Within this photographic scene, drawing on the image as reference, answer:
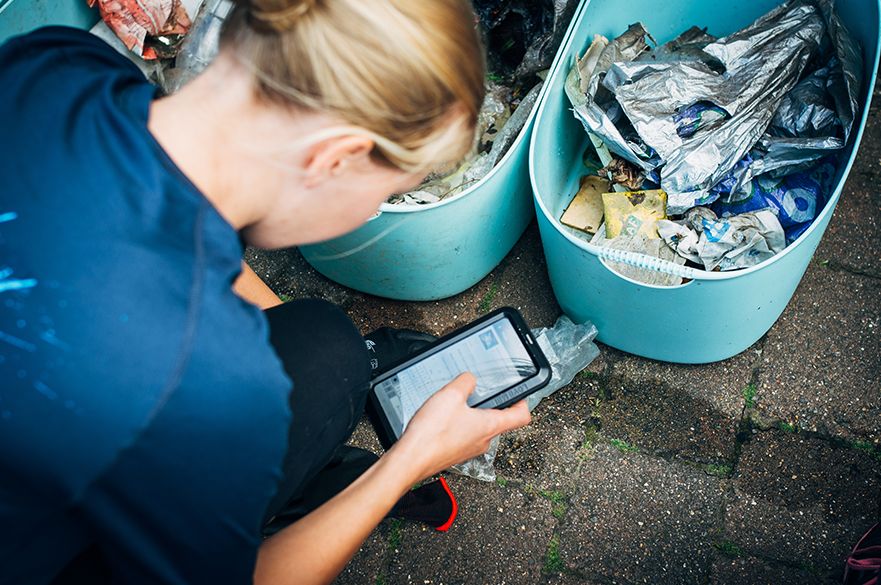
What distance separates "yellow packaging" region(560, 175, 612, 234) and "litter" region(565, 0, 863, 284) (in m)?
0.06

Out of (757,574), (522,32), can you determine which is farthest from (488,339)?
(522,32)

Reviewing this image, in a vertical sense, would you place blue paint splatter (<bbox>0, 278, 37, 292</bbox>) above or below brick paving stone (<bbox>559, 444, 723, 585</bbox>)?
above

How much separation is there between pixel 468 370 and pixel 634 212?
52cm

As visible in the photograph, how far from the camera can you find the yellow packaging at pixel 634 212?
57.6 inches

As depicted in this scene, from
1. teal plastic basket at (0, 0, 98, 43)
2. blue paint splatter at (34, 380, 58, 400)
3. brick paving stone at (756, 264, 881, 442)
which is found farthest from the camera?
brick paving stone at (756, 264, 881, 442)

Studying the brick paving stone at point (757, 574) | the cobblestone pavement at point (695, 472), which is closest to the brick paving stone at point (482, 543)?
the cobblestone pavement at point (695, 472)

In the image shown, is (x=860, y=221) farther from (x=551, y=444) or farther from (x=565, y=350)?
(x=551, y=444)

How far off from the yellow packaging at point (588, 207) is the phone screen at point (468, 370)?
1.36ft

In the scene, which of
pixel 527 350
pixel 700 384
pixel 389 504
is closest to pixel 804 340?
pixel 700 384

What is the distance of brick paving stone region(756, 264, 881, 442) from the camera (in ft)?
4.54

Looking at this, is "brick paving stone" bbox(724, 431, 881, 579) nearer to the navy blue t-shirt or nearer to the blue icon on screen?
the blue icon on screen

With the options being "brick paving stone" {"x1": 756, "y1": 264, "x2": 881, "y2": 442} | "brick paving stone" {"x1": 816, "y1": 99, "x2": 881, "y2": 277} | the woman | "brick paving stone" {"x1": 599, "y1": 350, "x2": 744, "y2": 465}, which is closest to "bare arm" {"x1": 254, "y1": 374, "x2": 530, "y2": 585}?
the woman

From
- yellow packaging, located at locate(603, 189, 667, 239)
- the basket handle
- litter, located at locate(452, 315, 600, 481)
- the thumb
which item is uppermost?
the thumb

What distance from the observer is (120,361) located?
62 centimetres
